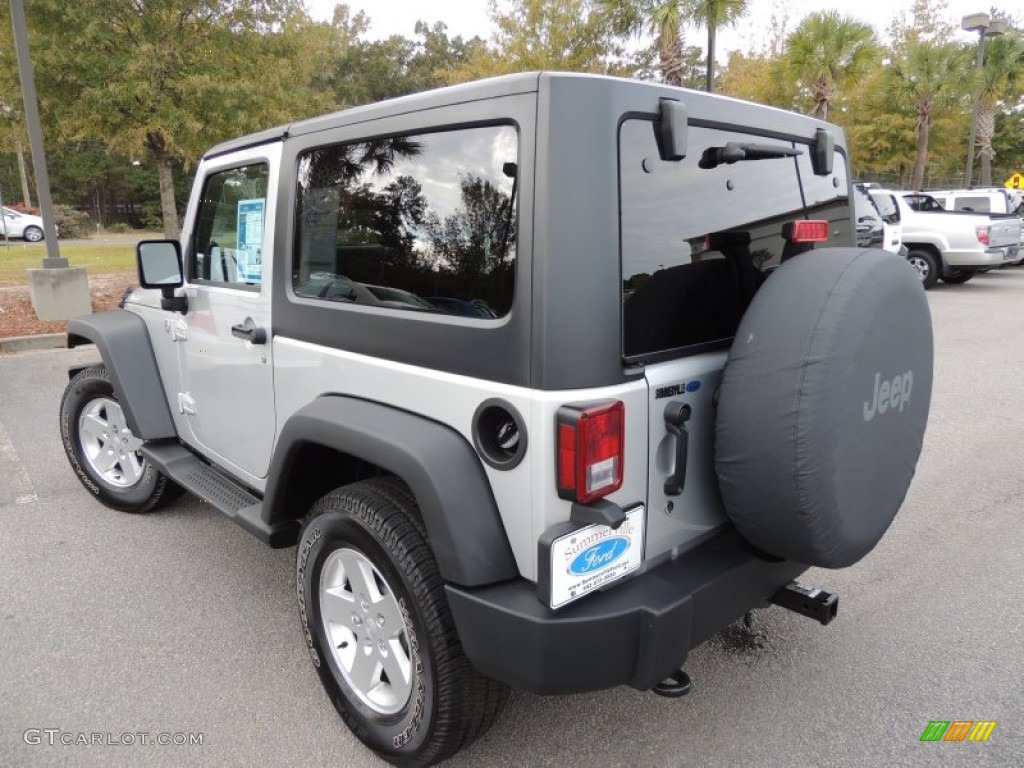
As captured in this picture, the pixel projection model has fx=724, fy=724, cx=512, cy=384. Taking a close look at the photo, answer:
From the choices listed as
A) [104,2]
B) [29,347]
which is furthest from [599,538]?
[104,2]

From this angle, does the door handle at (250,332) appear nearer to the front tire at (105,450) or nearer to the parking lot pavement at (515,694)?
the parking lot pavement at (515,694)

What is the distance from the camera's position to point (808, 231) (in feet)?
7.80

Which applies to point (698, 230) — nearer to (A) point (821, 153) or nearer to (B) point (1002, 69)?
(A) point (821, 153)

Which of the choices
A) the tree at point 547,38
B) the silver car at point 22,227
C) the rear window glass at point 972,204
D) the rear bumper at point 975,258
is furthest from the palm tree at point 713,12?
the silver car at point 22,227

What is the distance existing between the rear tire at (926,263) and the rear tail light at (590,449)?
14.6 metres

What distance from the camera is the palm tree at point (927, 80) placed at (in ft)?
87.6

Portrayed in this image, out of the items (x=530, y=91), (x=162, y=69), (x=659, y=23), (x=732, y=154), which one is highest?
(x=659, y=23)

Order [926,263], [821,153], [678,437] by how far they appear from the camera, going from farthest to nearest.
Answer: [926,263] → [821,153] → [678,437]

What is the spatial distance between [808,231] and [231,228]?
2.29m

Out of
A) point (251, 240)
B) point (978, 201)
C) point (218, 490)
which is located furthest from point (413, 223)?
point (978, 201)

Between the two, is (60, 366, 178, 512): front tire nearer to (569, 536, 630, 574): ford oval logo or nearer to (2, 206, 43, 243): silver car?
(569, 536, 630, 574): ford oval logo

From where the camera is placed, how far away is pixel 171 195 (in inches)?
528

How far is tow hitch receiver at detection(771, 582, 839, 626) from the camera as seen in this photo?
239 cm

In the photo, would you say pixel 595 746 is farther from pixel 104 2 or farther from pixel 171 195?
pixel 171 195
